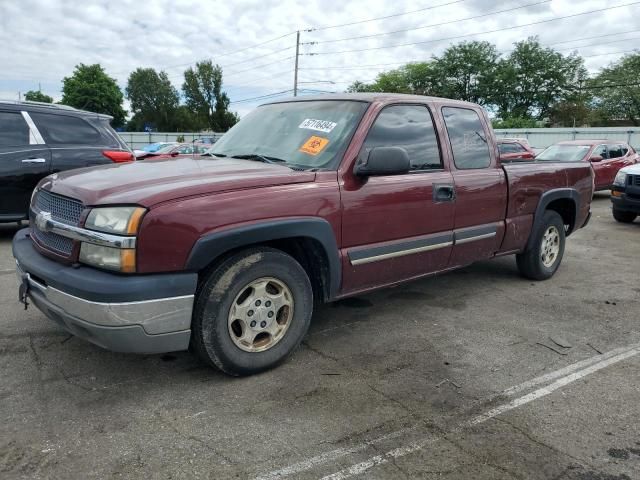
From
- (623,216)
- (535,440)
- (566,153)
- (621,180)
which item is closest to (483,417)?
(535,440)

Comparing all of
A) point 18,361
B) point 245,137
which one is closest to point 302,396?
point 18,361

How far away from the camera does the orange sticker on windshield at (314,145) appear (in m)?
3.77

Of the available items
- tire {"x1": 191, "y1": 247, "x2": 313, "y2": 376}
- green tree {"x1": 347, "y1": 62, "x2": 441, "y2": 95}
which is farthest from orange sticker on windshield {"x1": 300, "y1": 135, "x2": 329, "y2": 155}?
green tree {"x1": 347, "y1": 62, "x2": 441, "y2": 95}

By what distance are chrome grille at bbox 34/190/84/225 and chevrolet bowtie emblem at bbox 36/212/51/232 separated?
0.03 metres

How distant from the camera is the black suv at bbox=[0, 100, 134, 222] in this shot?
6.75m

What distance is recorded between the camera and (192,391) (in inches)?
124

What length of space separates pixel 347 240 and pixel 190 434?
1597 millimetres

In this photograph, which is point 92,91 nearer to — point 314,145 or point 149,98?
point 149,98

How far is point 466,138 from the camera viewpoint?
4711 millimetres

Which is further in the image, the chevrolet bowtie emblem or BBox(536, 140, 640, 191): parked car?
BBox(536, 140, 640, 191): parked car

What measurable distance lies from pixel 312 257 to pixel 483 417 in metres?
1.44

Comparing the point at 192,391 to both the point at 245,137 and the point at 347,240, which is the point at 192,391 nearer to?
the point at 347,240

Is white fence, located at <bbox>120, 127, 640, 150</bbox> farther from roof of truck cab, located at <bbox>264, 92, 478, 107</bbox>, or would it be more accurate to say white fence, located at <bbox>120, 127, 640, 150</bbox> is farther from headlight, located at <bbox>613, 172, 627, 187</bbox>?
roof of truck cab, located at <bbox>264, 92, 478, 107</bbox>

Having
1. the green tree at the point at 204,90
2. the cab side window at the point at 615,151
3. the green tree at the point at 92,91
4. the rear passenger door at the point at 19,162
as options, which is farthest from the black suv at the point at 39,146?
the green tree at the point at 204,90
